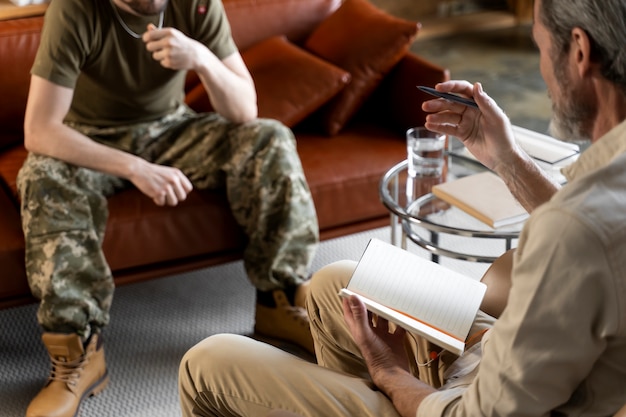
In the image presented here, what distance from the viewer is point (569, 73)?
42.2 inches

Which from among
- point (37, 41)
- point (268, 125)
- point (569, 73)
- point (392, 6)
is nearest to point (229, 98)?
point (268, 125)

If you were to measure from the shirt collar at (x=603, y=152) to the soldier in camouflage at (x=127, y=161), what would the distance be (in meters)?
1.22

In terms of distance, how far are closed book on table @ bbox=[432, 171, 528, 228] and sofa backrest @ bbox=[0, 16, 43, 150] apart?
1.23m

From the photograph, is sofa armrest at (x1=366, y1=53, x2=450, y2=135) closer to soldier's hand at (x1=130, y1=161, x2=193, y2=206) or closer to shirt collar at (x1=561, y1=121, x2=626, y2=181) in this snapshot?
soldier's hand at (x1=130, y1=161, x2=193, y2=206)

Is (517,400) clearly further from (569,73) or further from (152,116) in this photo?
(152,116)

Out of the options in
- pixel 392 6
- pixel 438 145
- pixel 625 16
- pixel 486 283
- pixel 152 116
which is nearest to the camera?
pixel 625 16

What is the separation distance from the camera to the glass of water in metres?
2.17

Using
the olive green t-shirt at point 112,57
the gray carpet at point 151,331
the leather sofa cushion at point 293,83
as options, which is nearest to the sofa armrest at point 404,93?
the leather sofa cushion at point 293,83

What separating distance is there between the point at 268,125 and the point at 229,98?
126 millimetres

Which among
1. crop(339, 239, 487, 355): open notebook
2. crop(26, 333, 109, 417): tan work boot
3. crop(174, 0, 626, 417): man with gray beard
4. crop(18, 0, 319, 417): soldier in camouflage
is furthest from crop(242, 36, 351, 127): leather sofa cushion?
crop(174, 0, 626, 417): man with gray beard

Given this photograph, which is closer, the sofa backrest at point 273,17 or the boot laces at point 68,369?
the boot laces at point 68,369

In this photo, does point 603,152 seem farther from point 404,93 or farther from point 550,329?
point 404,93

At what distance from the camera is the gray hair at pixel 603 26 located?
0.99 metres

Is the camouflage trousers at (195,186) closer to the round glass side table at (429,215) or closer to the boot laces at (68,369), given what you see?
the boot laces at (68,369)
